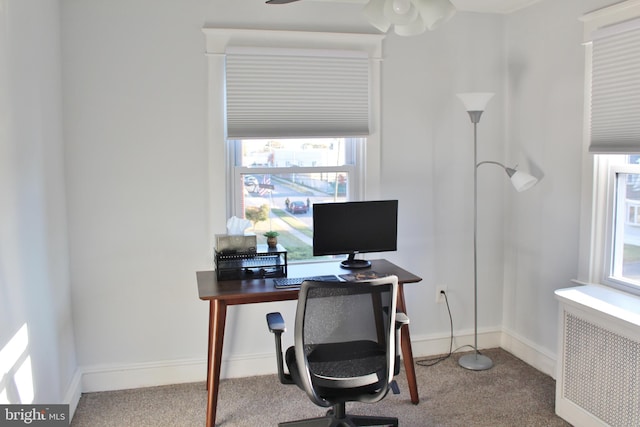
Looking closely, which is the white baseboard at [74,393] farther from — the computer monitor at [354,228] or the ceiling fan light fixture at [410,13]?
the ceiling fan light fixture at [410,13]

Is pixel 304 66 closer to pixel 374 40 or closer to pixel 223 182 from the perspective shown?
pixel 374 40

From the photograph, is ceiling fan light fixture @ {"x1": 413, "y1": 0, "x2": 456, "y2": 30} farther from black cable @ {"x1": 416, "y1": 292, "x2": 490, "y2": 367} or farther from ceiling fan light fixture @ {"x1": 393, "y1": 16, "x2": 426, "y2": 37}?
black cable @ {"x1": 416, "y1": 292, "x2": 490, "y2": 367}

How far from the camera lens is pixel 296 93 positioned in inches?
139

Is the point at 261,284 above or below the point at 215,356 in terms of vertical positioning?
above

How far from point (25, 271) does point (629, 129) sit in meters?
3.00

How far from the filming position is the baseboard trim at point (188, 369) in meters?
3.44

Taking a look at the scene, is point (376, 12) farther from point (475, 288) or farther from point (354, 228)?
point (475, 288)

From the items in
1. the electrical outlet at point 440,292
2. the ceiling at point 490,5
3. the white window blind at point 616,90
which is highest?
the ceiling at point 490,5

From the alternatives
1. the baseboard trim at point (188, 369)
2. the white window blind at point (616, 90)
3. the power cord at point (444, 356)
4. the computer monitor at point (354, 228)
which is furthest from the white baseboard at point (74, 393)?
the white window blind at point (616, 90)

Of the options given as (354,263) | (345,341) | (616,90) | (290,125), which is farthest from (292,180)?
(616,90)

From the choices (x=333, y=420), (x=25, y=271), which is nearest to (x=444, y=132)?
(x=333, y=420)

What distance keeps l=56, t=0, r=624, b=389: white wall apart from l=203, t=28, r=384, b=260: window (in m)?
0.09

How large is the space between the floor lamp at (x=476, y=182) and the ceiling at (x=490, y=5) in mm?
609

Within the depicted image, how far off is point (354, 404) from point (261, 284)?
2.98 feet
